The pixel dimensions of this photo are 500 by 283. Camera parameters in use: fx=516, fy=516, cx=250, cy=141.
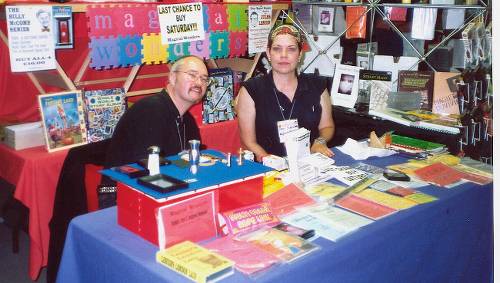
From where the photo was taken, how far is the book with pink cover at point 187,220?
1518 millimetres

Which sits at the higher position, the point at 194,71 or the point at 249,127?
the point at 194,71

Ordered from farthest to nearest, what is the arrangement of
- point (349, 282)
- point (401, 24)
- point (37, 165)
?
point (401, 24) → point (37, 165) → point (349, 282)

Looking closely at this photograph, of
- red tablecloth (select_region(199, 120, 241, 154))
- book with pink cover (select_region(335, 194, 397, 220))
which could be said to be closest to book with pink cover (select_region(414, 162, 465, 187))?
book with pink cover (select_region(335, 194, 397, 220))

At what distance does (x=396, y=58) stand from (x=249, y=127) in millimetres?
1281

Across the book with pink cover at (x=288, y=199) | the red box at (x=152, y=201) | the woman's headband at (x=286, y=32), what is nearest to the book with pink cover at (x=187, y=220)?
the red box at (x=152, y=201)

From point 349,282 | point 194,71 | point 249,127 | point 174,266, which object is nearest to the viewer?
point 174,266

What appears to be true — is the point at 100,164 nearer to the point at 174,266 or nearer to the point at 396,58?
the point at 174,266

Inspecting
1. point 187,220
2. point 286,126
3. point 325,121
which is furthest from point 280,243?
point 325,121

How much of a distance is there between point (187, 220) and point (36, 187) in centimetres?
150

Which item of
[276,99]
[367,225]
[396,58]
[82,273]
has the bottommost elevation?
[82,273]

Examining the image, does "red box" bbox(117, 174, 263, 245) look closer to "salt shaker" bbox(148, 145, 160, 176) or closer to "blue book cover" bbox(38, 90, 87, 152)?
"salt shaker" bbox(148, 145, 160, 176)

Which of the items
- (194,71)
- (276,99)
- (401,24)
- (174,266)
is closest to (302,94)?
(276,99)

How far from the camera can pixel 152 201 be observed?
5.03ft

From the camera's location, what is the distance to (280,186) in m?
2.05
